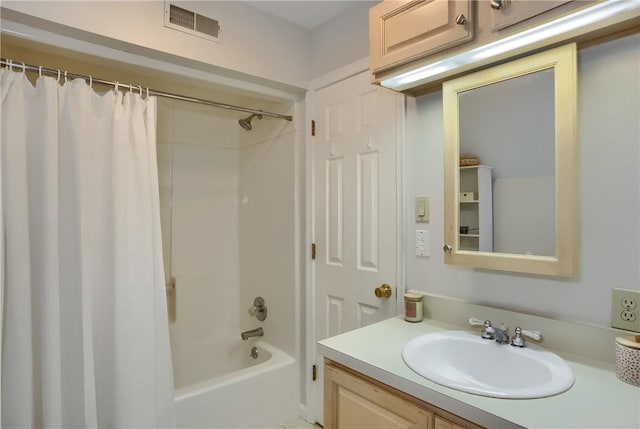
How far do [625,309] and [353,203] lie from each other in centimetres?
122

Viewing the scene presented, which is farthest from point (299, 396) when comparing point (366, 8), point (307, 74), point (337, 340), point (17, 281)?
point (366, 8)

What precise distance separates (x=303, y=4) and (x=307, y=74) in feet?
1.31

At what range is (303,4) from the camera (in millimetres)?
1973

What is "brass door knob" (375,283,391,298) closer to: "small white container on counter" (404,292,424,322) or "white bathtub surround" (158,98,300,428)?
"small white container on counter" (404,292,424,322)

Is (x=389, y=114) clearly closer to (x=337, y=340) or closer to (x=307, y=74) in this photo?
(x=307, y=74)

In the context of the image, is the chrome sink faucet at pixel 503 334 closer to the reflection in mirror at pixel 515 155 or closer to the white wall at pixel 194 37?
the reflection in mirror at pixel 515 155

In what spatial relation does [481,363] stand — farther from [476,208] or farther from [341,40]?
[341,40]

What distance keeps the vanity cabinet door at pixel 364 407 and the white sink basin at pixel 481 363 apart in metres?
0.12

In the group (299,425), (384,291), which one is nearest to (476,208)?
→ (384,291)

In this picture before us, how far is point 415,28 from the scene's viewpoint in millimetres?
1343

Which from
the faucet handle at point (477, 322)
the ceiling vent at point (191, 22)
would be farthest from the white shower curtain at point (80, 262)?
the faucet handle at point (477, 322)

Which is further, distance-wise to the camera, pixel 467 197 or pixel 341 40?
pixel 341 40

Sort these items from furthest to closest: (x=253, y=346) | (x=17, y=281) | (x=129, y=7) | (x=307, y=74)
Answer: (x=253, y=346) < (x=307, y=74) < (x=129, y=7) < (x=17, y=281)

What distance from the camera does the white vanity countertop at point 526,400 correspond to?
33.0 inches
